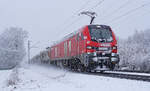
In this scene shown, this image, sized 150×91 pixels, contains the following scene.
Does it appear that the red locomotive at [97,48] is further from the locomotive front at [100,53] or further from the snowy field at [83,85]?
the snowy field at [83,85]

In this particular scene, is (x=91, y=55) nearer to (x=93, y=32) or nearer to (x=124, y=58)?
(x=93, y=32)

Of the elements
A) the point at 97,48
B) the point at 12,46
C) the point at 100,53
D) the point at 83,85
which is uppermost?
the point at 12,46

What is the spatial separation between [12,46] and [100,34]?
38770mm

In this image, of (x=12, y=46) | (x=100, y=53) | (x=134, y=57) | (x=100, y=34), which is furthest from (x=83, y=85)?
(x=12, y=46)

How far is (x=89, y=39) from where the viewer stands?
43.1ft

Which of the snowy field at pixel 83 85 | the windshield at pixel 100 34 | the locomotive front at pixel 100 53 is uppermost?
the windshield at pixel 100 34

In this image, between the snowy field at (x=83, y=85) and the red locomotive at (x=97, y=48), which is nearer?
the snowy field at (x=83, y=85)

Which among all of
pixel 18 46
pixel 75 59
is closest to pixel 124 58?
pixel 18 46

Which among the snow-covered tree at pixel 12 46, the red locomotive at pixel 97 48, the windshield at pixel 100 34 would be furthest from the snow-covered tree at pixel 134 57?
the snow-covered tree at pixel 12 46

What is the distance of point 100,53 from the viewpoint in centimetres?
1280

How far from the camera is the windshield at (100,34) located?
1331 cm

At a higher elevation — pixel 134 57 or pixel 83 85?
pixel 134 57

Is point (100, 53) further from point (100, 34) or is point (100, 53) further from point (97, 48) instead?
point (100, 34)

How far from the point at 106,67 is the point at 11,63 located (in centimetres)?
3969
